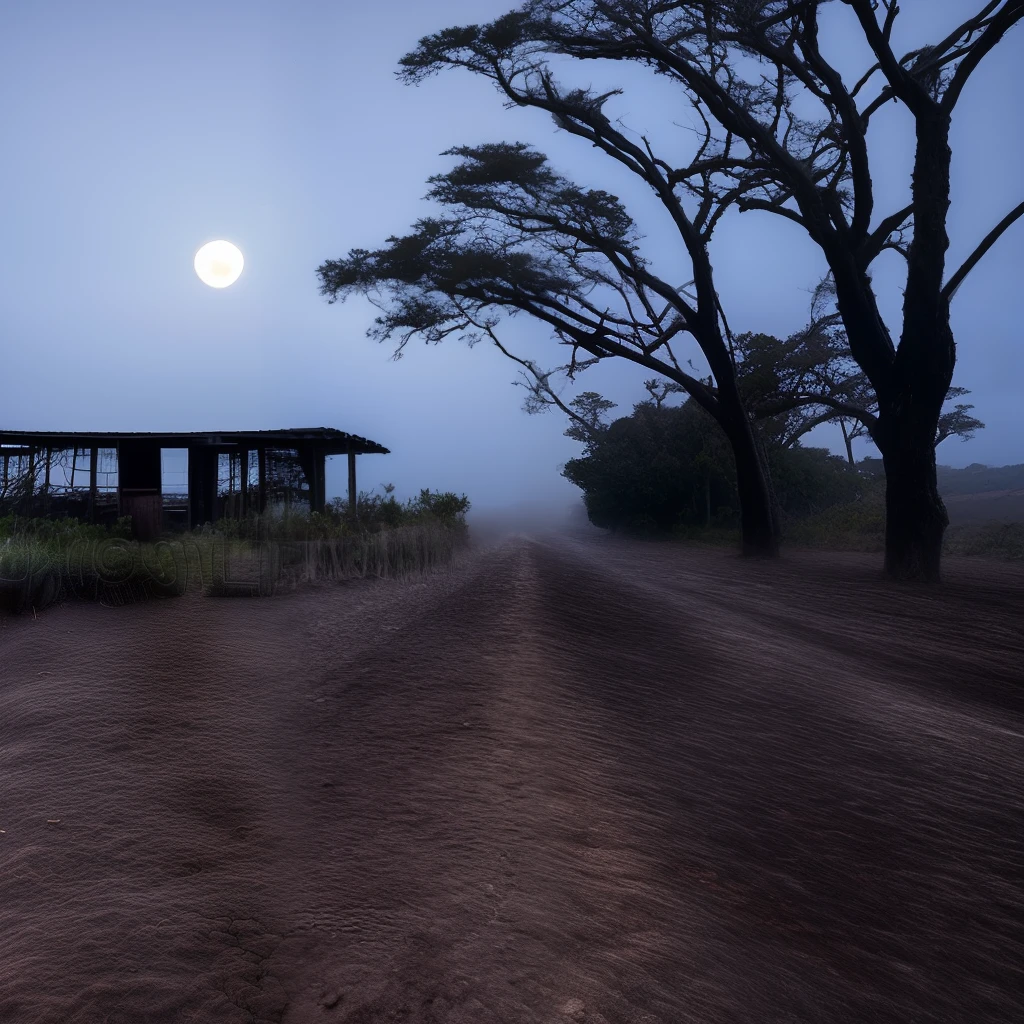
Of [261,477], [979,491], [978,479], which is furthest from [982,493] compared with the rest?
[261,477]

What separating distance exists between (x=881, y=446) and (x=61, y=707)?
1104cm

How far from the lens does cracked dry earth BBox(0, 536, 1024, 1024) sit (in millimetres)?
2072

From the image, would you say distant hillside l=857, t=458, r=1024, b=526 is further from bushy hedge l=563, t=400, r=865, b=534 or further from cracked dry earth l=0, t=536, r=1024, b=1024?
cracked dry earth l=0, t=536, r=1024, b=1024

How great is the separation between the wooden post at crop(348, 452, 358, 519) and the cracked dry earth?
10677 millimetres

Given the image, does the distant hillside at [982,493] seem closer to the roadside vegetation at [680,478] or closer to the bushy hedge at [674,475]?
the roadside vegetation at [680,478]

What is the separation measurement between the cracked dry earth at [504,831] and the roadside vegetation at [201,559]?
2063mm

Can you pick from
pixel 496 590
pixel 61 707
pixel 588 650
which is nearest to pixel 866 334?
pixel 496 590

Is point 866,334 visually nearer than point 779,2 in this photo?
No

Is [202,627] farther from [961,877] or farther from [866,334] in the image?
[866,334]

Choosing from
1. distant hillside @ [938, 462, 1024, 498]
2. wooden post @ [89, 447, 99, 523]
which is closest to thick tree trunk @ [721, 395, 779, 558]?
wooden post @ [89, 447, 99, 523]

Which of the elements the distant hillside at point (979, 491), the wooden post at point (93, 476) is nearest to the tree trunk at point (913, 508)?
the distant hillside at point (979, 491)

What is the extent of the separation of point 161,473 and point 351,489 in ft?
15.9

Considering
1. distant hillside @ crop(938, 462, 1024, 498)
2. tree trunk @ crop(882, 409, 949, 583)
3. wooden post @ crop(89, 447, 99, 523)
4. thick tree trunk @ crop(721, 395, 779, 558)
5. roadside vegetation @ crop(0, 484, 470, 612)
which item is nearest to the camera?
roadside vegetation @ crop(0, 484, 470, 612)

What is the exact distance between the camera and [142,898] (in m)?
2.44
